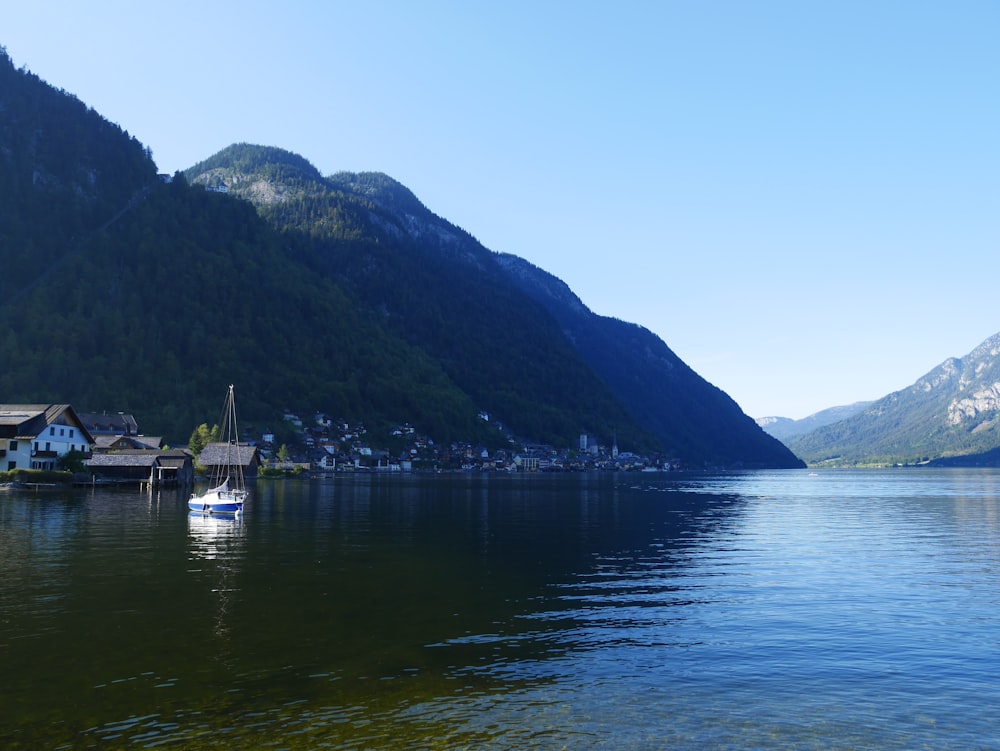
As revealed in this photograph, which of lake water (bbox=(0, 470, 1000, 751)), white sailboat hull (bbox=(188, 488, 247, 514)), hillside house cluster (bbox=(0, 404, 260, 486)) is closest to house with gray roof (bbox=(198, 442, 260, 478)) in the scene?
hillside house cluster (bbox=(0, 404, 260, 486))

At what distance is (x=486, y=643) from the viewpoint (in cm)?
2556

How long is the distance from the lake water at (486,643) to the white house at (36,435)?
55.3 meters

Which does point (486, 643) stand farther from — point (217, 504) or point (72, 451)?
point (72, 451)

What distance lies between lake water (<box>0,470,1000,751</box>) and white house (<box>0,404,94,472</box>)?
181 ft

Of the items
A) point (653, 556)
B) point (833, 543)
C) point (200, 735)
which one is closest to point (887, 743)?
point (200, 735)

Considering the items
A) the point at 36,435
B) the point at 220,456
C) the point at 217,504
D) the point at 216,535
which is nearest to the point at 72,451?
the point at 36,435

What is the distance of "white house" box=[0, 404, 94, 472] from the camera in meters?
101

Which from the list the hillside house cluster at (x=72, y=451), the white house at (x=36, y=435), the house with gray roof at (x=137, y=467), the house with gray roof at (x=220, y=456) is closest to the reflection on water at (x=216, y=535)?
the white house at (x=36, y=435)

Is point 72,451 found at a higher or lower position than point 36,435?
lower

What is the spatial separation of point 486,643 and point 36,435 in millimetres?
103370

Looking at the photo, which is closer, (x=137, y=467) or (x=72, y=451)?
(x=72, y=451)

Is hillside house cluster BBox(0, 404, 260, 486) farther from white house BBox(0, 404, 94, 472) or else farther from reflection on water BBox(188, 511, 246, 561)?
reflection on water BBox(188, 511, 246, 561)

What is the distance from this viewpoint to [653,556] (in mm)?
50531

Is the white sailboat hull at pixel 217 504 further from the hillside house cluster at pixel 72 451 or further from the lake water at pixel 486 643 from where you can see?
the hillside house cluster at pixel 72 451
